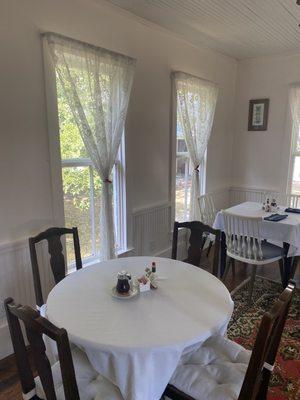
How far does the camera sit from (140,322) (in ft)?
4.13

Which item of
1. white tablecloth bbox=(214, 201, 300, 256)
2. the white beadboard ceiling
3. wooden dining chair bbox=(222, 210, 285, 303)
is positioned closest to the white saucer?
wooden dining chair bbox=(222, 210, 285, 303)

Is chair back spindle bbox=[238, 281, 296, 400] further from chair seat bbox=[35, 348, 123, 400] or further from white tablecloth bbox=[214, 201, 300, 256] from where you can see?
white tablecloth bbox=[214, 201, 300, 256]

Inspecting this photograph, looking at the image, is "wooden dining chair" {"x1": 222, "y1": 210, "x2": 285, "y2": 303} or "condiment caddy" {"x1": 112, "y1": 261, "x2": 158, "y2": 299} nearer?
"condiment caddy" {"x1": 112, "y1": 261, "x2": 158, "y2": 299}

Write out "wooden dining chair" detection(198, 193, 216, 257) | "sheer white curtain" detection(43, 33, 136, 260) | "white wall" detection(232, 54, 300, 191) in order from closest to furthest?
"sheer white curtain" detection(43, 33, 136, 260) < "wooden dining chair" detection(198, 193, 216, 257) < "white wall" detection(232, 54, 300, 191)

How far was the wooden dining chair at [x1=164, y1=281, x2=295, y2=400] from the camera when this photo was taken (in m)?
1.04

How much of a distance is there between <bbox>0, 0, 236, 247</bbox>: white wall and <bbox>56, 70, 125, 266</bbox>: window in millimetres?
158

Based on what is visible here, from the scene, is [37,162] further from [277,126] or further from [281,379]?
[277,126]

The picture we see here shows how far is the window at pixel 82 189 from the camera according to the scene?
7.57 ft

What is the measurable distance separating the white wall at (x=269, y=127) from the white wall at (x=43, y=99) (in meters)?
1.25

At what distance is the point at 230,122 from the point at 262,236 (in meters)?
2.16

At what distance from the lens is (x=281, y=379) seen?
73.4 inches

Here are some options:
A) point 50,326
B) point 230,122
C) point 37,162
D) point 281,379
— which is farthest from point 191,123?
point 50,326

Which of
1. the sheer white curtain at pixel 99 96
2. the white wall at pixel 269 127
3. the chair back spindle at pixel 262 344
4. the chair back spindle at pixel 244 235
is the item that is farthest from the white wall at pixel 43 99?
the chair back spindle at pixel 262 344

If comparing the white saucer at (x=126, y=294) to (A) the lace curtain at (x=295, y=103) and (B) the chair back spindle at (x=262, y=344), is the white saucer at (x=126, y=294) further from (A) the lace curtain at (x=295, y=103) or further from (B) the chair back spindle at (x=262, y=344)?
(A) the lace curtain at (x=295, y=103)
